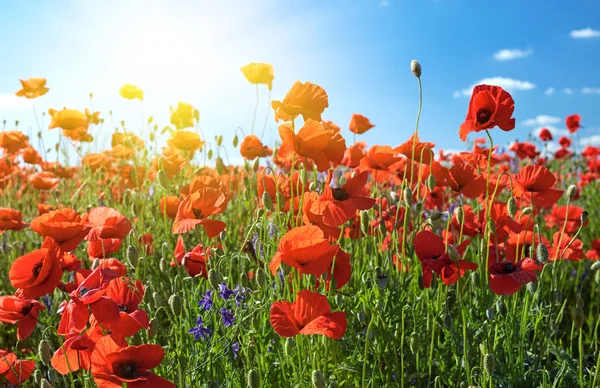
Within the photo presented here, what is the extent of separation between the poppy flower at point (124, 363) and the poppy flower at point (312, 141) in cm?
65

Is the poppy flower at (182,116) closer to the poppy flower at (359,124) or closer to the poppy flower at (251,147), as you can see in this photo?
the poppy flower at (251,147)

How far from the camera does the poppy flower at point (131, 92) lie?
3689mm

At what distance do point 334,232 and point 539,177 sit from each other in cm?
89

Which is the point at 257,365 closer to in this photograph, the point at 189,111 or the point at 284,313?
the point at 284,313

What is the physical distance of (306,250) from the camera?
1234mm

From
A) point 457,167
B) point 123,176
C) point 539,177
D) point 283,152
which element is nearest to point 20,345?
point 123,176

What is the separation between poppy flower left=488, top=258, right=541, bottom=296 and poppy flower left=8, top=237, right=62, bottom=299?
A: 1179 mm

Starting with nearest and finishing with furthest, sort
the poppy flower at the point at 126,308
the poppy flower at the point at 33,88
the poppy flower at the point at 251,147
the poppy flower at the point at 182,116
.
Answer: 1. the poppy flower at the point at 126,308
2. the poppy flower at the point at 251,147
3. the poppy flower at the point at 182,116
4. the poppy flower at the point at 33,88

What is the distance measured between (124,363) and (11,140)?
10.4 feet

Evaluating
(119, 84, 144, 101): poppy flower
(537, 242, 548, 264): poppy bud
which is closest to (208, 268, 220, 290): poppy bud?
(537, 242, 548, 264): poppy bud

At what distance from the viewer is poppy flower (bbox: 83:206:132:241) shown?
1601 mm

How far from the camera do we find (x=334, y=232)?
157 centimetres

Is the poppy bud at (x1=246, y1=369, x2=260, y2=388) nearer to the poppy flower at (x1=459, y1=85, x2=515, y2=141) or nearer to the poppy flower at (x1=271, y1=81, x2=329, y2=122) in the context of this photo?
the poppy flower at (x1=271, y1=81, x2=329, y2=122)

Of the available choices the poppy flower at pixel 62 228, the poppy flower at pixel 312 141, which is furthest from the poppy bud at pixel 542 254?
the poppy flower at pixel 62 228
